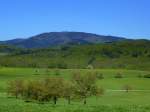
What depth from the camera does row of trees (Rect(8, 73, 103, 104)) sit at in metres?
75.3

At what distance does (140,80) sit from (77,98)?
7642 centimetres

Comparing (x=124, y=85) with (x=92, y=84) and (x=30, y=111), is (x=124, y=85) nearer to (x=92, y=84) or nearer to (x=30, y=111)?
(x=92, y=84)

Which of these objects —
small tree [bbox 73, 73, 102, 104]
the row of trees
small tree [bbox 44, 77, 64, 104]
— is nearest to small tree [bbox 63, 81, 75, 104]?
the row of trees

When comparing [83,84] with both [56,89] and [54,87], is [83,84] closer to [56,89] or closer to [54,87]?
[54,87]

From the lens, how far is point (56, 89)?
7831 centimetres

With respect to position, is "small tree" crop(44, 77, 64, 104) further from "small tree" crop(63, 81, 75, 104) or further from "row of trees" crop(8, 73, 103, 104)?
"small tree" crop(63, 81, 75, 104)

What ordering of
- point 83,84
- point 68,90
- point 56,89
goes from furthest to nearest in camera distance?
point 83,84
point 68,90
point 56,89

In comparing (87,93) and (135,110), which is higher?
(135,110)

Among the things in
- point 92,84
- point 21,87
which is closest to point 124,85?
point 92,84

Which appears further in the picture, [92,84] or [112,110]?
[92,84]

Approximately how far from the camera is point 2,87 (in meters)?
123

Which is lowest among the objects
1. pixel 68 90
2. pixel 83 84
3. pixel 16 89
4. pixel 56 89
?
pixel 16 89

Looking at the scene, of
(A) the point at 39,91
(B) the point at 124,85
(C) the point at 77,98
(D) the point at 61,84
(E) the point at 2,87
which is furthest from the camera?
(B) the point at 124,85

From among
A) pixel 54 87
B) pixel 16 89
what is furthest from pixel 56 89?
pixel 16 89
